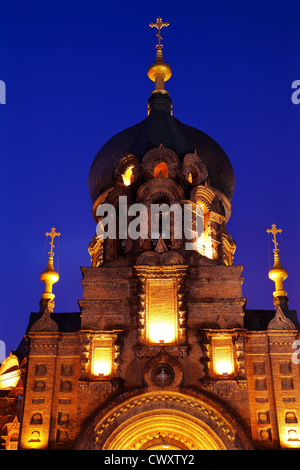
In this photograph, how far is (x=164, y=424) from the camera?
18094 mm

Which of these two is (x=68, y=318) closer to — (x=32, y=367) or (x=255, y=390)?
(x=32, y=367)

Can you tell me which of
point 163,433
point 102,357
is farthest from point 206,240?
point 163,433

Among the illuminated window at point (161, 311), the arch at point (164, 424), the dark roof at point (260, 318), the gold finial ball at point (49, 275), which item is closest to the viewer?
the arch at point (164, 424)

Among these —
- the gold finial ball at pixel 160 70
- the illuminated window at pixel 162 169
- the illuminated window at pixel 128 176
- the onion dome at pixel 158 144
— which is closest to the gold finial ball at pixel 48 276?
the illuminated window at pixel 128 176

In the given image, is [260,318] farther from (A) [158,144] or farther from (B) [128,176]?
(A) [158,144]

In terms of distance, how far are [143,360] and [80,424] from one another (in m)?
2.49

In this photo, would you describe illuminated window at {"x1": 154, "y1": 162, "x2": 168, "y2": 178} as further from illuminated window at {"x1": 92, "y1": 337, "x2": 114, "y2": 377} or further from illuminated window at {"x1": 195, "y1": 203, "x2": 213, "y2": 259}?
illuminated window at {"x1": 92, "y1": 337, "x2": 114, "y2": 377}

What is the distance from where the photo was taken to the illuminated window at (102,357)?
18.8 m

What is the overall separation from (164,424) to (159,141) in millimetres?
10489

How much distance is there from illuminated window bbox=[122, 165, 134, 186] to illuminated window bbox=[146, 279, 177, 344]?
5402 millimetres

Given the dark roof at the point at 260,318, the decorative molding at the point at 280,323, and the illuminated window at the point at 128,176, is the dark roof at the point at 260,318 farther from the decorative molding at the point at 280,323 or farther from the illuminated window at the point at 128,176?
the illuminated window at the point at 128,176

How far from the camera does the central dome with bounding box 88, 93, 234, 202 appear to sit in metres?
24.4

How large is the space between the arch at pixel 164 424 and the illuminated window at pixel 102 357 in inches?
43.2
